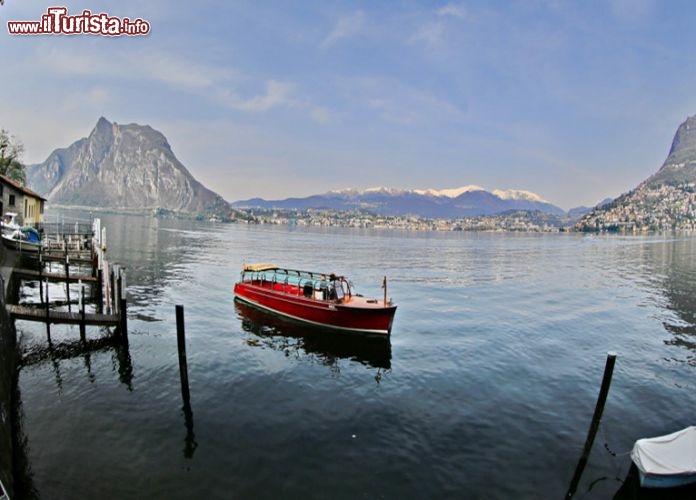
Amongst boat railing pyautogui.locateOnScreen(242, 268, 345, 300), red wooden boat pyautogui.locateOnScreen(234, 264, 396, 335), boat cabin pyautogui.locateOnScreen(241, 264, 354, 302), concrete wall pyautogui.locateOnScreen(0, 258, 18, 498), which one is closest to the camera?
concrete wall pyautogui.locateOnScreen(0, 258, 18, 498)

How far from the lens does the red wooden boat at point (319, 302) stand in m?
28.9

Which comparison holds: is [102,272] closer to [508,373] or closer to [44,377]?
[44,377]

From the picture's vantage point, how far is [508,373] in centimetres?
2378

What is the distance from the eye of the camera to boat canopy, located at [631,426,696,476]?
1288cm

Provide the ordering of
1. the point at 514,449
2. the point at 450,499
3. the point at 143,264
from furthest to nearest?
the point at 143,264 → the point at 514,449 → the point at 450,499

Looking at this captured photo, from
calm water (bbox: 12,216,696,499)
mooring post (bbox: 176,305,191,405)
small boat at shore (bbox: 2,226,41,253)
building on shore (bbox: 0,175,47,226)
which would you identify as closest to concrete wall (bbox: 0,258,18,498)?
calm water (bbox: 12,216,696,499)

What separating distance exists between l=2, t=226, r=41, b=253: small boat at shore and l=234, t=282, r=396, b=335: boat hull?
27748 mm

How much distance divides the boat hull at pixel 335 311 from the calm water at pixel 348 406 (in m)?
0.96

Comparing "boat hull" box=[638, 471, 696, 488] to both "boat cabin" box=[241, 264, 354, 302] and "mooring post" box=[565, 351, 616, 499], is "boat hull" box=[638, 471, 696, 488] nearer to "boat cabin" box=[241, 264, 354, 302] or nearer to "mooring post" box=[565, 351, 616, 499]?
"mooring post" box=[565, 351, 616, 499]

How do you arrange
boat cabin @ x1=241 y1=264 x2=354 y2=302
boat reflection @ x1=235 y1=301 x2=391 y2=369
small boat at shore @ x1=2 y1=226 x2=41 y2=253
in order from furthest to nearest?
small boat at shore @ x1=2 y1=226 x2=41 y2=253 → boat cabin @ x1=241 y1=264 x2=354 y2=302 → boat reflection @ x1=235 y1=301 x2=391 y2=369

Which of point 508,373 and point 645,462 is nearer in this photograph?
point 645,462

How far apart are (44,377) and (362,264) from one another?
62.0 meters

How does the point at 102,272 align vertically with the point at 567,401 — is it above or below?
above

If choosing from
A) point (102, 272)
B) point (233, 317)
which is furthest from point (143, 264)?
point (233, 317)
